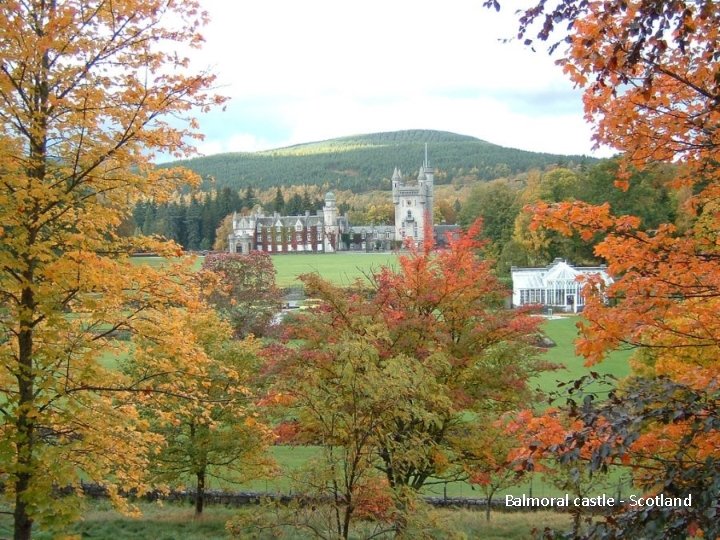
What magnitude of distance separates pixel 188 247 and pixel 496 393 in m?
105

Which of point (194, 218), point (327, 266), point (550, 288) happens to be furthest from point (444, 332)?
point (194, 218)

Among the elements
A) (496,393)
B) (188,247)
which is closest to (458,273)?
(496,393)

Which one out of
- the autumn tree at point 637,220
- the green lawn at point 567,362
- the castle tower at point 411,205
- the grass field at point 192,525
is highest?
the castle tower at point 411,205

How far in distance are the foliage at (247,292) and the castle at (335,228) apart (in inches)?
3090

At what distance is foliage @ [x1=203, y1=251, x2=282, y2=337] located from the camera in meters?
30.5

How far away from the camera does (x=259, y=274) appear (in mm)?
32719

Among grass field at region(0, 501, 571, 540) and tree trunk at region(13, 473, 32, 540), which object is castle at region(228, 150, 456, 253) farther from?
tree trunk at region(13, 473, 32, 540)

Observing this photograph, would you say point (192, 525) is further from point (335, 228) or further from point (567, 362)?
point (335, 228)

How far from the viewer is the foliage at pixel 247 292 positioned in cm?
3052

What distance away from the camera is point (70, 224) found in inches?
266

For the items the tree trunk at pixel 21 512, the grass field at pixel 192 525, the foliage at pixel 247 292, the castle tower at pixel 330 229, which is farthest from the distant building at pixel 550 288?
the castle tower at pixel 330 229

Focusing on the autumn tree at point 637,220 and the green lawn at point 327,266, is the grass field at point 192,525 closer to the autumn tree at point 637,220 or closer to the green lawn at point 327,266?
the autumn tree at point 637,220

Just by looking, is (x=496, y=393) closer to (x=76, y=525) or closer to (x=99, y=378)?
(x=99, y=378)

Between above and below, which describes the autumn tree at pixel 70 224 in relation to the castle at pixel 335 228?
below
